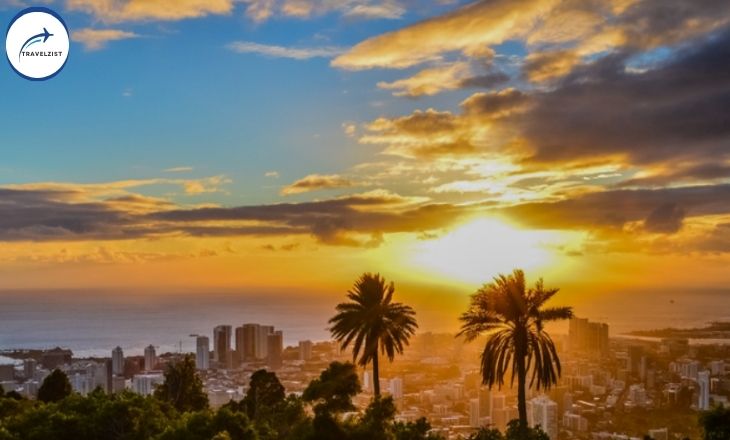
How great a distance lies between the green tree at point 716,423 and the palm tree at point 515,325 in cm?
382

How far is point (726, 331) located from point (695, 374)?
28146 millimetres

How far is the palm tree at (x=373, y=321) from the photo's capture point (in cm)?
2502

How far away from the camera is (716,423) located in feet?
57.1

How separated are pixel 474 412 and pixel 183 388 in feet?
58.0

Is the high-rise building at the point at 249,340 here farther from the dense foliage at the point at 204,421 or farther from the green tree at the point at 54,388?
the dense foliage at the point at 204,421

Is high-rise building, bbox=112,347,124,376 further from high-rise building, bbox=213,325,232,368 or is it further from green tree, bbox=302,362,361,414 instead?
green tree, bbox=302,362,361,414

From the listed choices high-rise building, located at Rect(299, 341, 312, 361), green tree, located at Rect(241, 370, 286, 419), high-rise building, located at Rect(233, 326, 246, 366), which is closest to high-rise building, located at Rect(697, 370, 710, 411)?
green tree, located at Rect(241, 370, 286, 419)

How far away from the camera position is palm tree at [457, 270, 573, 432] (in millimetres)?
20078

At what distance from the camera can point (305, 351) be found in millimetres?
84688

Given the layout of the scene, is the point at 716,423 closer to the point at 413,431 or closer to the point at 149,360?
the point at 413,431

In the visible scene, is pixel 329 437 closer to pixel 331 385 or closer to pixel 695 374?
pixel 331 385

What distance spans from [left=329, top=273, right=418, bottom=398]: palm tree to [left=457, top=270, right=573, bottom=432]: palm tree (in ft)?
16.2

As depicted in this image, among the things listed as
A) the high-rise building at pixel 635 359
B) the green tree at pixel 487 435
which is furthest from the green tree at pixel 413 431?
the high-rise building at pixel 635 359

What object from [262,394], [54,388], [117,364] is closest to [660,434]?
[262,394]
